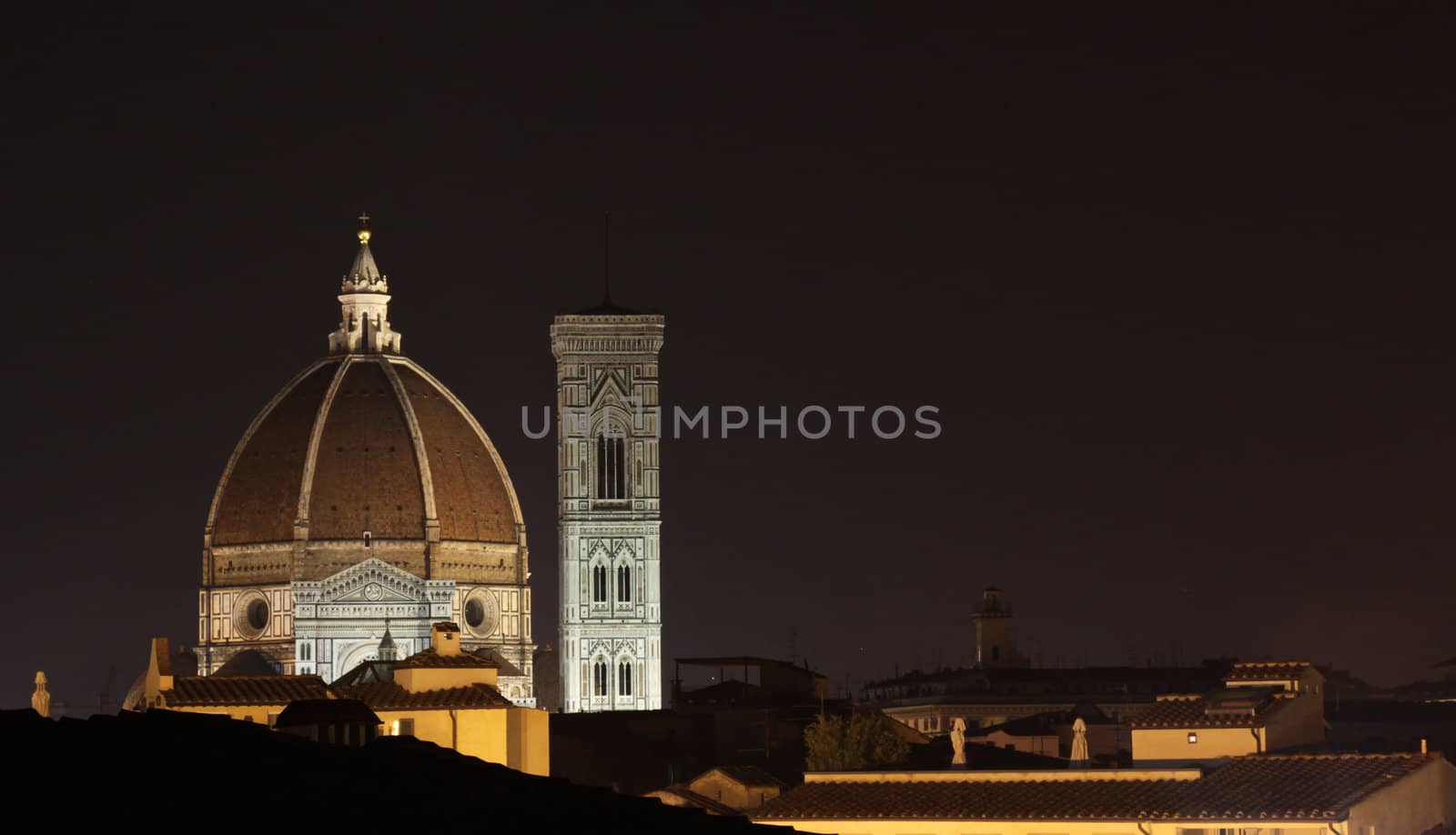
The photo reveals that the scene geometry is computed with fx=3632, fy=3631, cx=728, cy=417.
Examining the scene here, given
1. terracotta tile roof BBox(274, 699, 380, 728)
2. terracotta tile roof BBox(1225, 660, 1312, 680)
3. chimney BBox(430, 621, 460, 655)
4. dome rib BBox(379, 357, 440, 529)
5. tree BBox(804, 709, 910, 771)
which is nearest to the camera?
terracotta tile roof BBox(274, 699, 380, 728)

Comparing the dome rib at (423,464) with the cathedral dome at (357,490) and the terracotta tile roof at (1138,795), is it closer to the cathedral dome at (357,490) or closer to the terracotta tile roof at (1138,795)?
the cathedral dome at (357,490)

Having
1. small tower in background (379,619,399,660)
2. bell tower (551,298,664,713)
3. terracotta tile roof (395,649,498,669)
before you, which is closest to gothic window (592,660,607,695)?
bell tower (551,298,664,713)

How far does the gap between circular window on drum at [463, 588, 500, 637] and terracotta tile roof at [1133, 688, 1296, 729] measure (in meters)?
73.5

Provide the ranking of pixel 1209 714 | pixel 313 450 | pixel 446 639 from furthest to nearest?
1. pixel 313 450
2. pixel 446 639
3. pixel 1209 714

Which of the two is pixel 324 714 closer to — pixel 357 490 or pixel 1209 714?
pixel 1209 714

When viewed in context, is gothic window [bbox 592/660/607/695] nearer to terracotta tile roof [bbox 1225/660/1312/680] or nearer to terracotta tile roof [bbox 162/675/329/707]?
terracotta tile roof [bbox 162/675/329/707]

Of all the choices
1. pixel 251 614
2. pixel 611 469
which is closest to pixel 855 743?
pixel 611 469

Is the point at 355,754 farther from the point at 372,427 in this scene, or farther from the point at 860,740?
the point at 372,427

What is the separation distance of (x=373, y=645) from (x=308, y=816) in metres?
93.4

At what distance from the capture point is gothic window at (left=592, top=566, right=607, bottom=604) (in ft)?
401

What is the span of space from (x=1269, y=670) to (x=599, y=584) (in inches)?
2847

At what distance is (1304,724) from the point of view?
1954 inches

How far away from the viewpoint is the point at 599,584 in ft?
402

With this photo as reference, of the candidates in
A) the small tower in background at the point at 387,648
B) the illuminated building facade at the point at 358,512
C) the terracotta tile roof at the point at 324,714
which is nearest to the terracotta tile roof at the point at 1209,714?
the terracotta tile roof at the point at 324,714
